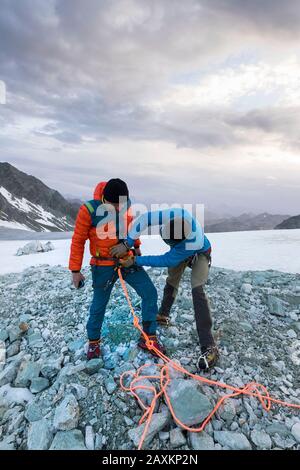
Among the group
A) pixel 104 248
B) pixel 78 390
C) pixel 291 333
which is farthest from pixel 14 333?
pixel 291 333

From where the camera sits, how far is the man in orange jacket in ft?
14.5

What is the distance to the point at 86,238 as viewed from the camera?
458 centimetres

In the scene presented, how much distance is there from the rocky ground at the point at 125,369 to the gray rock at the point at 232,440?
0.03 ft

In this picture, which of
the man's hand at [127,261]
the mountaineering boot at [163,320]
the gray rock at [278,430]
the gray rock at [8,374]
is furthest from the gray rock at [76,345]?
the gray rock at [278,430]

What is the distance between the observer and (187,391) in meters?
3.95

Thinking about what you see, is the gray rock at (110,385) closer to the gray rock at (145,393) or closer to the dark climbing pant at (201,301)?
the gray rock at (145,393)

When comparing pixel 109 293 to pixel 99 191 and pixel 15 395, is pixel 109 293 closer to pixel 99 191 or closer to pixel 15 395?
pixel 99 191

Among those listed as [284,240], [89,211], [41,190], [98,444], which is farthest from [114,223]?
[41,190]

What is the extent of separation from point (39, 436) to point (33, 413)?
0.37m

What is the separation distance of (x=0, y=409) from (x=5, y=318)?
9.12 feet

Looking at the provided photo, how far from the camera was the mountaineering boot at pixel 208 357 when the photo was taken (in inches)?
177

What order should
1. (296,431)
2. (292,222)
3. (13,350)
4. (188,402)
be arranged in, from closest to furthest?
(296,431), (188,402), (13,350), (292,222)
